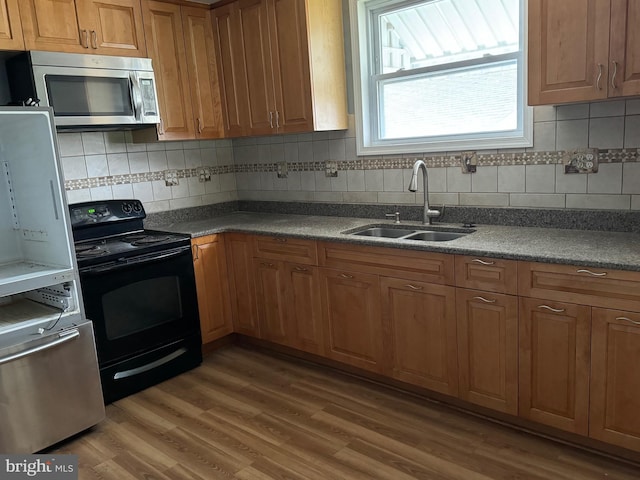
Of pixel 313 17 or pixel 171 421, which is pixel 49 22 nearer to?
pixel 313 17

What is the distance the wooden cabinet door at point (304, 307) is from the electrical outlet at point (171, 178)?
1275 mm

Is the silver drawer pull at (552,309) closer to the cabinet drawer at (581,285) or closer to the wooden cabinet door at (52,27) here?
the cabinet drawer at (581,285)

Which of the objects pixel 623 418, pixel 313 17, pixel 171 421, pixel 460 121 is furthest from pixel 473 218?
pixel 171 421

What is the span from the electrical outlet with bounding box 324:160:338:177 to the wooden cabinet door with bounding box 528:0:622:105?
1.54 metres

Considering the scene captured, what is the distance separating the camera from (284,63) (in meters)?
3.33

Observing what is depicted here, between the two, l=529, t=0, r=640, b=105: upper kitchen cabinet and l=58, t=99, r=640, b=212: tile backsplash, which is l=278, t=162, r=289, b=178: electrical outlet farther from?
l=529, t=0, r=640, b=105: upper kitchen cabinet

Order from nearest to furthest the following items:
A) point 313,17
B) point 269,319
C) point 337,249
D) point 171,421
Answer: point 171,421 → point 337,249 → point 313,17 → point 269,319

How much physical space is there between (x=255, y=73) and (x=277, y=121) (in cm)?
38

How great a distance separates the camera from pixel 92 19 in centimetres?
306

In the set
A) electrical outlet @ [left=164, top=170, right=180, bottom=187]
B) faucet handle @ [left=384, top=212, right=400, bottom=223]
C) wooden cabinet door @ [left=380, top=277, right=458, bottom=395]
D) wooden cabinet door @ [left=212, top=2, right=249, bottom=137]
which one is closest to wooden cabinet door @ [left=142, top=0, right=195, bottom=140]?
wooden cabinet door @ [left=212, top=2, right=249, bottom=137]

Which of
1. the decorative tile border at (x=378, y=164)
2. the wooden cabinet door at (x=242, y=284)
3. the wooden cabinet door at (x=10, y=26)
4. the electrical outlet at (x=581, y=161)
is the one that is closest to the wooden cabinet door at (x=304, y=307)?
the wooden cabinet door at (x=242, y=284)

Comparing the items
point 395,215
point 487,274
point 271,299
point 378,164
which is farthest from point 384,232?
point 487,274

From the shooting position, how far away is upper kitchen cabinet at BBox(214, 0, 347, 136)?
3209mm

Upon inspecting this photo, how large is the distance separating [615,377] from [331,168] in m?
2.20
